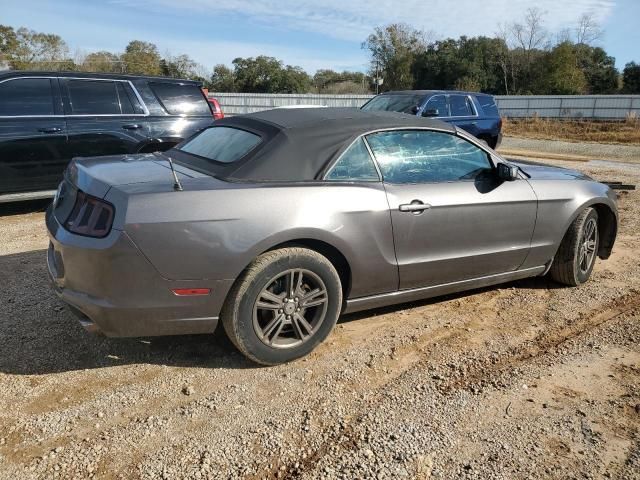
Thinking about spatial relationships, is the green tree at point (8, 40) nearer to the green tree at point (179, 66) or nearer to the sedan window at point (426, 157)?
the green tree at point (179, 66)

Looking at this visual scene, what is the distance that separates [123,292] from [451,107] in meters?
10.0

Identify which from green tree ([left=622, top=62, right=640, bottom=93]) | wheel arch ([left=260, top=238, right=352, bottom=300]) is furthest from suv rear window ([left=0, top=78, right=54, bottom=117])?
green tree ([left=622, top=62, right=640, bottom=93])

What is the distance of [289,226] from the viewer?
10.0 feet

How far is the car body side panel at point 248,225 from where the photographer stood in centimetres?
279

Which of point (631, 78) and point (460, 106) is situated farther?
point (631, 78)

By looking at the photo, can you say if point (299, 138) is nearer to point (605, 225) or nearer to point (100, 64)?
point (605, 225)

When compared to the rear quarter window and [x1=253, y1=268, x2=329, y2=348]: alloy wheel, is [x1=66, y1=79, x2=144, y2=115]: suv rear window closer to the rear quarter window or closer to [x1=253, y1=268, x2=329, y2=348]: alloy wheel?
[x1=253, y1=268, x2=329, y2=348]: alloy wheel

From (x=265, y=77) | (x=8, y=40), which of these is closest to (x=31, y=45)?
(x=8, y=40)

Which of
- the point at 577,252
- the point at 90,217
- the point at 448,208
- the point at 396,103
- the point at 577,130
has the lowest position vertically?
the point at 577,252

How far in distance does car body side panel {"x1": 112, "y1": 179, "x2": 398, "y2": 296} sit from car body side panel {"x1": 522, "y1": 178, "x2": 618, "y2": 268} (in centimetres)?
153

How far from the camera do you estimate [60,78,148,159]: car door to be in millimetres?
6633

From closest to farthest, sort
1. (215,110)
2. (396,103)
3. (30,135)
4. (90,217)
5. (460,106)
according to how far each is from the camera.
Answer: (90,217)
(30,135)
(215,110)
(396,103)
(460,106)

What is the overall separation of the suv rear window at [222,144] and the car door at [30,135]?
3231 mm

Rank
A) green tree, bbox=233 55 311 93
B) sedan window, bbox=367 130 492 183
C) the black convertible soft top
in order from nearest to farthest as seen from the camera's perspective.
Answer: the black convertible soft top
sedan window, bbox=367 130 492 183
green tree, bbox=233 55 311 93
